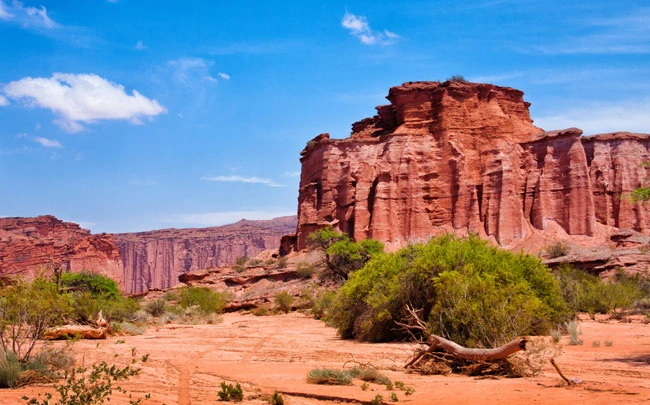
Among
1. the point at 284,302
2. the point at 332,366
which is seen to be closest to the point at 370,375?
the point at 332,366

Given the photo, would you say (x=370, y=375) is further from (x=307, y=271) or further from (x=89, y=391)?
(x=307, y=271)

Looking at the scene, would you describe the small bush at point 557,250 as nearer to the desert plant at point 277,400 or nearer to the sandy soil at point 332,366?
the sandy soil at point 332,366

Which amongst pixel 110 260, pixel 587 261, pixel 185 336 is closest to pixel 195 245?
pixel 110 260

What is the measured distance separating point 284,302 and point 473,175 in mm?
27415

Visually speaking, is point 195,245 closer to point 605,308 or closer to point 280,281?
point 280,281

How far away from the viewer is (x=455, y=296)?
516 inches

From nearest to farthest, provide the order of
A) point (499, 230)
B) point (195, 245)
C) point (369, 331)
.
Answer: point (369, 331), point (499, 230), point (195, 245)

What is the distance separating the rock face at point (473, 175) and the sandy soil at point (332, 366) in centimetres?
3628

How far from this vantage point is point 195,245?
460ft

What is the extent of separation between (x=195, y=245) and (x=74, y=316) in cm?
12031

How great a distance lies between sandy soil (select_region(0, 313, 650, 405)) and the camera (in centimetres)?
854

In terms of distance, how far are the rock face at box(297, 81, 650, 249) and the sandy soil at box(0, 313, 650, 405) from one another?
119ft

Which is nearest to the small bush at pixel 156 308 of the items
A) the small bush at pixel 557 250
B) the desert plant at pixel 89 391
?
the desert plant at pixel 89 391

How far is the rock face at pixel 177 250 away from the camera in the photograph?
135625mm
